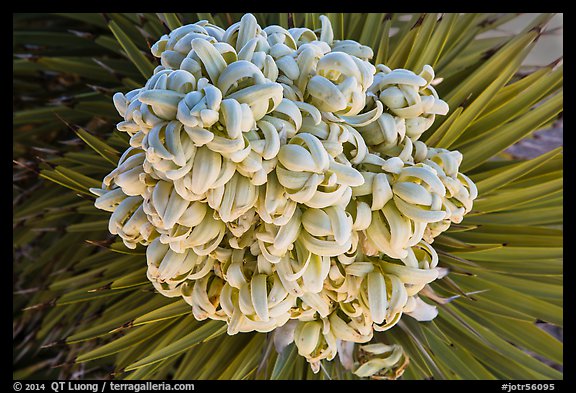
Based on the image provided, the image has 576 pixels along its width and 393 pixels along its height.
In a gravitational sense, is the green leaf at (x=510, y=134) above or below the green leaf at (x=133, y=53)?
below

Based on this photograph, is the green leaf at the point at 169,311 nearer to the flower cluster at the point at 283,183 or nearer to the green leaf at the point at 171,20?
the flower cluster at the point at 283,183

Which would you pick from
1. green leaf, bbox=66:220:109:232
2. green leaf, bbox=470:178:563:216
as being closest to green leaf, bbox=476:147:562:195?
green leaf, bbox=470:178:563:216

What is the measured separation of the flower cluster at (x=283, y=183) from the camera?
812mm

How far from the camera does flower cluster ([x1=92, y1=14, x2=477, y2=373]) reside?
31.9 inches

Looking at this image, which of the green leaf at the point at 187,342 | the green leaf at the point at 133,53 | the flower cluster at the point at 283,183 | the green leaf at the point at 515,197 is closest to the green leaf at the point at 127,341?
the green leaf at the point at 187,342

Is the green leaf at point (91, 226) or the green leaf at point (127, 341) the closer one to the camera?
the green leaf at point (127, 341)

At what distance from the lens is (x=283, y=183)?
2.73 ft

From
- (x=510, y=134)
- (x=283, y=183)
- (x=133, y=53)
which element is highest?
→ (x=133, y=53)

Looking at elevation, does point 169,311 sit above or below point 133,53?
below

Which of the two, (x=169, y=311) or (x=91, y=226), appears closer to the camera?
(x=169, y=311)

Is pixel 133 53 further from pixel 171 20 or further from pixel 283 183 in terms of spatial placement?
pixel 283 183

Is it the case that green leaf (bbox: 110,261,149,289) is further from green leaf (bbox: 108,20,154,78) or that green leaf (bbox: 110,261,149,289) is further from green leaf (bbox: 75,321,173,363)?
green leaf (bbox: 108,20,154,78)

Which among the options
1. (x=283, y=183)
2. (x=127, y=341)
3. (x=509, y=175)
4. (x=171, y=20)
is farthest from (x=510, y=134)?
(x=127, y=341)

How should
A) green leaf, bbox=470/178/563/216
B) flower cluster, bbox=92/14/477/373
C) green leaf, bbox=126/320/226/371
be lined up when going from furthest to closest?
1. green leaf, bbox=470/178/563/216
2. green leaf, bbox=126/320/226/371
3. flower cluster, bbox=92/14/477/373
